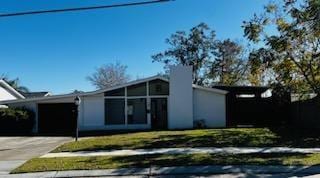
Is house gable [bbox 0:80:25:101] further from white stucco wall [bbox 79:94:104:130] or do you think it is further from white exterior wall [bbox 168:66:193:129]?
white exterior wall [bbox 168:66:193:129]

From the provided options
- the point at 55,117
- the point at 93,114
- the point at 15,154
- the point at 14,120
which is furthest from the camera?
the point at 55,117

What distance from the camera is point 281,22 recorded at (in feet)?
85.8

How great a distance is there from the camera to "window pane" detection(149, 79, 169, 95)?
108 feet

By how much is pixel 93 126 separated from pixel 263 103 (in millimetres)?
12040

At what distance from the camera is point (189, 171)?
1362 cm

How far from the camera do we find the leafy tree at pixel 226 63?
5772cm

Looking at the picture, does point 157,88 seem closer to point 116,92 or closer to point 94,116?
point 116,92

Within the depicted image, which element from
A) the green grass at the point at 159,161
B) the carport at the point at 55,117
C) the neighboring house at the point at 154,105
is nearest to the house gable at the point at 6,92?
the carport at the point at 55,117

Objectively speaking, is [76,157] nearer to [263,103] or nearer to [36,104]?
[36,104]

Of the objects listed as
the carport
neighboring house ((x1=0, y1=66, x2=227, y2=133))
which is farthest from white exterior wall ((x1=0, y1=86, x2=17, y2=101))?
neighboring house ((x1=0, y1=66, x2=227, y2=133))

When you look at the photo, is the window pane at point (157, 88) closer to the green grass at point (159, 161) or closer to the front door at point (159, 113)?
the front door at point (159, 113)

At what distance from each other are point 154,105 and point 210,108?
377 cm

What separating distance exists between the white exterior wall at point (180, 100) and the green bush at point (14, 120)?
937cm

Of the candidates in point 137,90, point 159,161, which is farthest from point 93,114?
point 159,161
